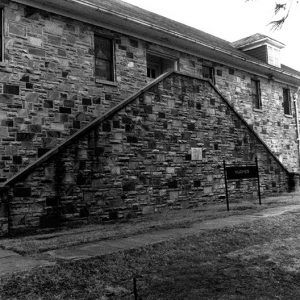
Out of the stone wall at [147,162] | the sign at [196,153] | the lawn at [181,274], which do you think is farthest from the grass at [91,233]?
the sign at [196,153]

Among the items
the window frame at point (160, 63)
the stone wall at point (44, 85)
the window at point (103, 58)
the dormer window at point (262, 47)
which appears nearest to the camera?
the stone wall at point (44, 85)

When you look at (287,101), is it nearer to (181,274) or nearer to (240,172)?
(240,172)

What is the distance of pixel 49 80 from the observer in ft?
36.5

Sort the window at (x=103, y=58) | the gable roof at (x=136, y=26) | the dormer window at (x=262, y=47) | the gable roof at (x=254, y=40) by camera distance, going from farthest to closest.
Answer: the gable roof at (x=254, y=40) < the dormer window at (x=262, y=47) < the window at (x=103, y=58) < the gable roof at (x=136, y=26)

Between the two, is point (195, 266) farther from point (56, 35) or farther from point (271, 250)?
point (56, 35)

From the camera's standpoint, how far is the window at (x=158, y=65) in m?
14.8

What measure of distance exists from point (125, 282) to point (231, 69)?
1423cm

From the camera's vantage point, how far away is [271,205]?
10.6 meters

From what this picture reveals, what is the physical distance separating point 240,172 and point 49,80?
5.73 metres

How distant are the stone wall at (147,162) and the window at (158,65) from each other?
3.18 m

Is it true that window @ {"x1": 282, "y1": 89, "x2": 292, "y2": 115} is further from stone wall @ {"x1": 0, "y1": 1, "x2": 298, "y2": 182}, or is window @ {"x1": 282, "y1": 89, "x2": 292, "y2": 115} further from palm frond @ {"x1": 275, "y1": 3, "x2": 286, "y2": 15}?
palm frond @ {"x1": 275, "y1": 3, "x2": 286, "y2": 15}

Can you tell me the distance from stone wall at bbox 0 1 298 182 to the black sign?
4332 mm

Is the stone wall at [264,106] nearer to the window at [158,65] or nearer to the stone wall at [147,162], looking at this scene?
the window at [158,65]

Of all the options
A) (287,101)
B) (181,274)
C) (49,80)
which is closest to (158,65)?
(49,80)
